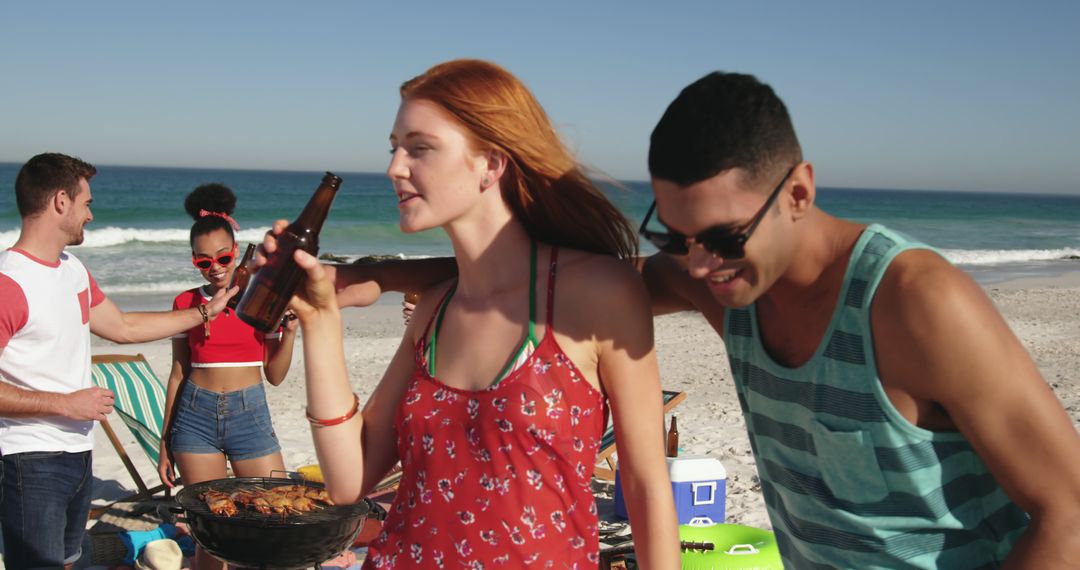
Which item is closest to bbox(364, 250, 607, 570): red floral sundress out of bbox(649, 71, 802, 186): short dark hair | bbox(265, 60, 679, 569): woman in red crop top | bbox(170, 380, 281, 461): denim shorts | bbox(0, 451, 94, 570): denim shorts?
bbox(265, 60, 679, 569): woman in red crop top

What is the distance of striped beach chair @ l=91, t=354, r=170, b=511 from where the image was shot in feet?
20.9

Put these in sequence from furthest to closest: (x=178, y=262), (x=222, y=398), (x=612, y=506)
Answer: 1. (x=178, y=262)
2. (x=612, y=506)
3. (x=222, y=398)

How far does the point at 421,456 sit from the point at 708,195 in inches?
35.1

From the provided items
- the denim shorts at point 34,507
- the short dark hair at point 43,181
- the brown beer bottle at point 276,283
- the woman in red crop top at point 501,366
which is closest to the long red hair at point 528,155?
the woman in red crop top at point 501,366

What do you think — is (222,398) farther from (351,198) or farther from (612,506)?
(351,198)

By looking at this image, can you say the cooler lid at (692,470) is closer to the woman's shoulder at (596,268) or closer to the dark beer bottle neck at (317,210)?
the woman's shoulder at (596,268)

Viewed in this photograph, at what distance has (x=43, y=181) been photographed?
4.49 m

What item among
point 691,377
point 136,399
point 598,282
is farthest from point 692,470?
point 691,377

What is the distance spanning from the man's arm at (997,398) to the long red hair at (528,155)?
929mm

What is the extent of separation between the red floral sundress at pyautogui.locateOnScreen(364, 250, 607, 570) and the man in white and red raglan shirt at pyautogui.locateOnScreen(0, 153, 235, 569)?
2.61 meters

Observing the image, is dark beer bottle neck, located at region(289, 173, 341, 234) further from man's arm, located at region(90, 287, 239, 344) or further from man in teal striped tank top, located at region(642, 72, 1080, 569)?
man's arm, located at region(90, 287, 239, 344)

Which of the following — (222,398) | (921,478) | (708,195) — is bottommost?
(222,398)

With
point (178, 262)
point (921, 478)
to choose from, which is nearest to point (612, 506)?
point (921, 478)

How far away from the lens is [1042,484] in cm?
156
